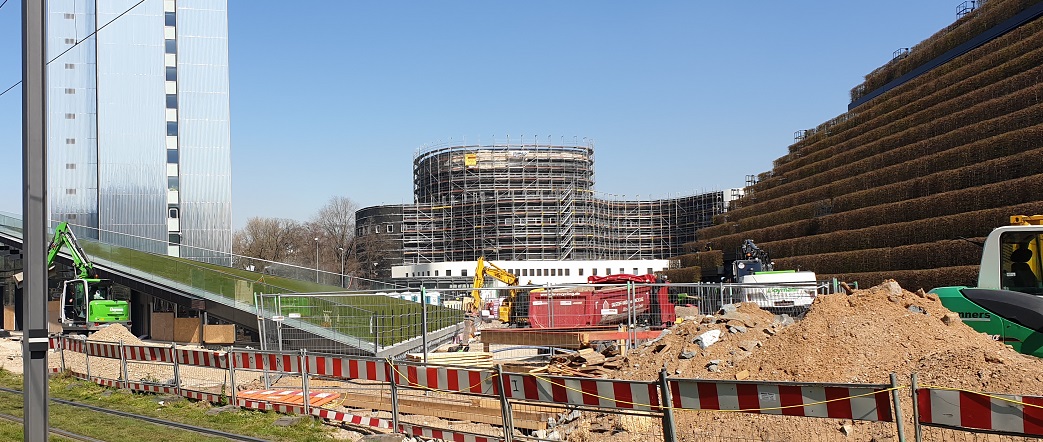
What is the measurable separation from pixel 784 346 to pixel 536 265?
86.9m

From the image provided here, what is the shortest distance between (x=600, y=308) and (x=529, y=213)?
8199cm

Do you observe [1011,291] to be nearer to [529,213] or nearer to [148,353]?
[148,353]

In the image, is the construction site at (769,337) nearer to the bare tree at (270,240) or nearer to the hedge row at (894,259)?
the hedge row at (894,259)

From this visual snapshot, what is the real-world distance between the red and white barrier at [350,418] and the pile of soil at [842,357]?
2.63 m

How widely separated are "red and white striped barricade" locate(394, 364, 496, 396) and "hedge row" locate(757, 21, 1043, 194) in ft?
146

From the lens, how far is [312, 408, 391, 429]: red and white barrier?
12.3 meters

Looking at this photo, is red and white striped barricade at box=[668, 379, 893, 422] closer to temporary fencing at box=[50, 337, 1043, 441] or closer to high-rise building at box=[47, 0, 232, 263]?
temporary fencing at box=[50, 337, 1043, 441]

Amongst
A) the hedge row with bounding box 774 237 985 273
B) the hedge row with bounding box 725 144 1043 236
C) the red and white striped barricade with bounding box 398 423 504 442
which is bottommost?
the red and white striped barricade with bounding box 398 423 504 442

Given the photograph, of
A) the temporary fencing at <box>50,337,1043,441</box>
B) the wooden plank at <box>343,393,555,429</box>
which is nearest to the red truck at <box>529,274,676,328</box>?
the temporary fencing at <box>50,337,1043,441</box>

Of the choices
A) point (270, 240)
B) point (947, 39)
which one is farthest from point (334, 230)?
point (947, 39)

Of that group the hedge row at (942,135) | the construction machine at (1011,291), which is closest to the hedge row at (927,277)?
the hedge row at (942,135)

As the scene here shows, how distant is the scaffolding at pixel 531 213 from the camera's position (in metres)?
103

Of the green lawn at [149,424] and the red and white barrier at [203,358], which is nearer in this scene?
the green lawn at [149,424]

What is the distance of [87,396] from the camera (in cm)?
1698
